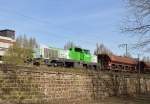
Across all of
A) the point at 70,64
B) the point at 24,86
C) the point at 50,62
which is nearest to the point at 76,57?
the point at 70,64

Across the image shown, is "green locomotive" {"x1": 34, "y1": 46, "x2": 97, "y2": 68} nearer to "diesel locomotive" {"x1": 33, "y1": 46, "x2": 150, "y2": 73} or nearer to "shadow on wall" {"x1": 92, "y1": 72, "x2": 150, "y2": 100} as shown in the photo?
"diesel locomotive" {"x1": 33, "y1": 46, "x2": 150, "y2": 73}

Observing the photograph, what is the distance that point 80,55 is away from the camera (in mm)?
43000

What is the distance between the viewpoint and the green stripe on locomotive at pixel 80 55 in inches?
1636

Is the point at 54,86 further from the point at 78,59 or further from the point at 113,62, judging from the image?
the point at 113,62

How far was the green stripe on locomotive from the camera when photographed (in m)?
41.6

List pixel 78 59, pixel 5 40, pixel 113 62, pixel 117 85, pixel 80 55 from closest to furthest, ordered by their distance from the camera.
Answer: pixel 117 85
pixel 78 59
pixel 80 55
pixel 113 62
pixel 5 40

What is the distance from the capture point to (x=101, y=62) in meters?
49.6

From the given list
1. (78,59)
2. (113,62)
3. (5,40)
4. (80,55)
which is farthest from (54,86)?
(5,40)

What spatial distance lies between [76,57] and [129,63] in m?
14.9

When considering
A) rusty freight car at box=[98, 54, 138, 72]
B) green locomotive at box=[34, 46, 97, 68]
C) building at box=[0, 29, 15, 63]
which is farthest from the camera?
building at box=[0, 29, 15, 63]

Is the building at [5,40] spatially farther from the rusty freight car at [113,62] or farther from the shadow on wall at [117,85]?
the shadow on wall at [117,85]

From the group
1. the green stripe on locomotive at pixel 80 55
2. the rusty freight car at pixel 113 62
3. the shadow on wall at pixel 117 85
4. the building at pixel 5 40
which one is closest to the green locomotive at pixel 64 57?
the green stripe on locomotive at pixel 80 55

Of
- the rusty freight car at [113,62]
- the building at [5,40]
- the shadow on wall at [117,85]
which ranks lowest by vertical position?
the shadow on wall at [117,85]

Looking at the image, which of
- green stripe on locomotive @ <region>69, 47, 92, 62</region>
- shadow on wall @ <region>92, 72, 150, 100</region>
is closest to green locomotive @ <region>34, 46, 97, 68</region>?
green stripe on locomotive @ <region>69, 47, 92, 62</region>
